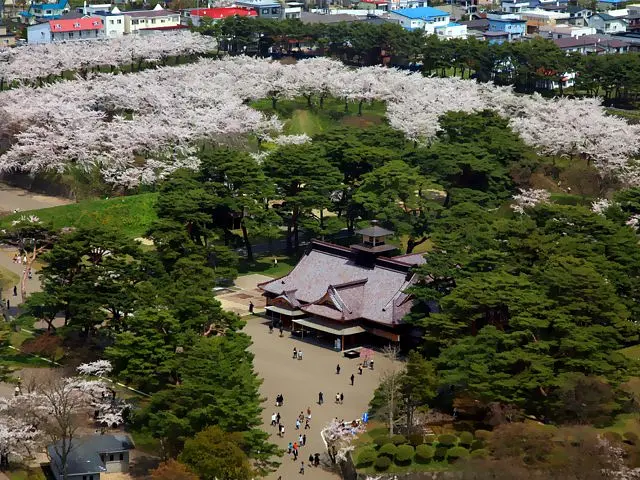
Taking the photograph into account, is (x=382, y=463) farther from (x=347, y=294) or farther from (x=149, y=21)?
(x=149, y=21)

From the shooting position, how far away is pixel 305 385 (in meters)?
44.3

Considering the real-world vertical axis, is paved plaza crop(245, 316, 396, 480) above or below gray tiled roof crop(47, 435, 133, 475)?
below

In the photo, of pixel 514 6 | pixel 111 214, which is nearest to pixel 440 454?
pixel 111 214

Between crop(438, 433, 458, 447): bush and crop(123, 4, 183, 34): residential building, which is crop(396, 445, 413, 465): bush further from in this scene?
crop(123, 4, 183, 34): residential building

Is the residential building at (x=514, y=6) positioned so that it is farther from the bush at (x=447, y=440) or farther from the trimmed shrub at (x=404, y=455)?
the trimmed shrub at (x=404, y=455)

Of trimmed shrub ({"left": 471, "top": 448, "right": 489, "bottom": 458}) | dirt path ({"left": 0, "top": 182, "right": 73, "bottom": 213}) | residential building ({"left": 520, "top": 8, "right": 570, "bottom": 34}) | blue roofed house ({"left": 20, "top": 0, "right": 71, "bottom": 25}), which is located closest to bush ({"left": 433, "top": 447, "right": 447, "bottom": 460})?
trimmed shrub ({"left": 471, "top": 448, "right": 489, "bottom": 458})

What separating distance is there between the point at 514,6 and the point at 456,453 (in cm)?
9385

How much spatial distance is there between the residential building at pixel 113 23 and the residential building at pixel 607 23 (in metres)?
41.2

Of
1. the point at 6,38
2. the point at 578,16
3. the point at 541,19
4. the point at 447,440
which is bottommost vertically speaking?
the point at 447,440

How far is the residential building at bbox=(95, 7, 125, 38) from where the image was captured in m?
106

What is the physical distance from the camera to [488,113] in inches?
2790

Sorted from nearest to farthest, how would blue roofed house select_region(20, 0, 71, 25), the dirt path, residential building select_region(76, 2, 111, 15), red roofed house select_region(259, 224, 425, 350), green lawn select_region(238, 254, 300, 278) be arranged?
1. red roofed house select_region(259, 224, 425, 350)
2. green lawn select_region(238, 254, 300, 278)
3. the dirt path
4. residential building select_region(76, 2, 111, 15)
5. blue roofed house select_region(20, 0, 71, 25)

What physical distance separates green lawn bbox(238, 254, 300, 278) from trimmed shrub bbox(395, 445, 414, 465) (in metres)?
18.9

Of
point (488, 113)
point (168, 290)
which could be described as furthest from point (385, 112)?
point (168, 290)
